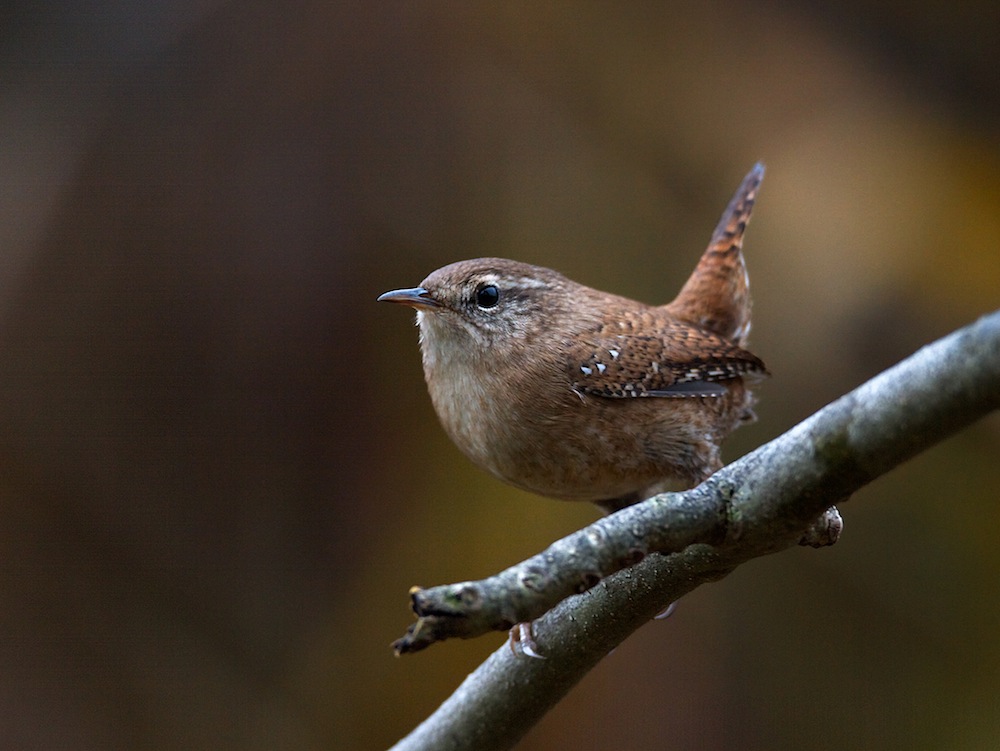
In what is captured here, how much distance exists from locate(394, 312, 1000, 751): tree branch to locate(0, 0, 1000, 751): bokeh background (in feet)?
9.54

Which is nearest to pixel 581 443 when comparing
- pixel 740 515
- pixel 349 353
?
pixel 740 515

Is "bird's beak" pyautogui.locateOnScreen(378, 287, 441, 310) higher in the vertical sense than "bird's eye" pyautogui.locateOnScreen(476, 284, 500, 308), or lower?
lower

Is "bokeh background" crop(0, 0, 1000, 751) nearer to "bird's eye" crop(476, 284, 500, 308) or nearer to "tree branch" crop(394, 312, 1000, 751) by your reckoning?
"bird's eye" crop(476, 284, 500, 308)

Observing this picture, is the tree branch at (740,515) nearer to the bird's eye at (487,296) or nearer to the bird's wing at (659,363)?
the bird's wing at (659,363)

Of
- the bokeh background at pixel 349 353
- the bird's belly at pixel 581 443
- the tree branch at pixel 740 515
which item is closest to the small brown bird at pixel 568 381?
the bird's belly at pixel 581 443

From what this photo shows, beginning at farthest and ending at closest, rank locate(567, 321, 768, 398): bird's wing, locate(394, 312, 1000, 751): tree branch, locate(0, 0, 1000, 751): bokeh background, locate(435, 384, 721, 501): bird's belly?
locate(0, 0, 1000, 751): bokeh background
locate(567, 321, 768, 398): bird's wing
locate(435, 384, 721, 501): bird's belly
locate(394, 312, 1000, 751): tree branch

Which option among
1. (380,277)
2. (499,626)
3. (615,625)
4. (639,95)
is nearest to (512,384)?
(615,625)

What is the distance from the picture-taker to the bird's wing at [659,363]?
9.31ft

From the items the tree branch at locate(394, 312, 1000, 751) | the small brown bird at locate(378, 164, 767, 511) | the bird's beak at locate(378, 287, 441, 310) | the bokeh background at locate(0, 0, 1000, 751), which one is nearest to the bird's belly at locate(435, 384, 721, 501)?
the small brown bird at locate(378, 164, 767, 511)

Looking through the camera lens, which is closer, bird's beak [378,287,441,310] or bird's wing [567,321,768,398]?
bird's beak [378,287,441,310]

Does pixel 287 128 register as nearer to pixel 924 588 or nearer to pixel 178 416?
pixel 178 416

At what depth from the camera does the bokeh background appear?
4863mm

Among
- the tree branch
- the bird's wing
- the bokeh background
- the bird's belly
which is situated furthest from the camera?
the bokeh background

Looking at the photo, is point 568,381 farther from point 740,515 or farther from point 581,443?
point 740,515
